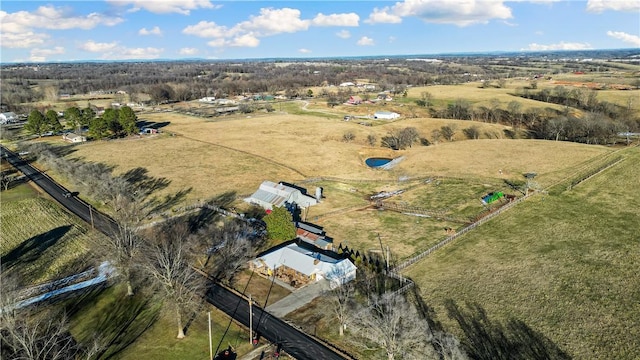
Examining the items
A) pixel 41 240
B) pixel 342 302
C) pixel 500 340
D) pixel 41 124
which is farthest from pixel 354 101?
pixel 500 340

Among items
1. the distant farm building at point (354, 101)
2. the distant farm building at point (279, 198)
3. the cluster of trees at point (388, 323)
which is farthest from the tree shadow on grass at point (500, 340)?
the distant farm building at point (354, 101)

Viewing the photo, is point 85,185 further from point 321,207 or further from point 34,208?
point 321,207

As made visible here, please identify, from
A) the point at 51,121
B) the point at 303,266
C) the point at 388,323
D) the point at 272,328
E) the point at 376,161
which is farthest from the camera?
the point at 51,121

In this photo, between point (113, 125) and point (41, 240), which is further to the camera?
point (113, 125)

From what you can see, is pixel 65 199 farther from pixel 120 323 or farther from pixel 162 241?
pixel 120 323

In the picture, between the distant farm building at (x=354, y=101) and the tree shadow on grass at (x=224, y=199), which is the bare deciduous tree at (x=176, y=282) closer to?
the tree shadow on grass at (x=224, y=199)

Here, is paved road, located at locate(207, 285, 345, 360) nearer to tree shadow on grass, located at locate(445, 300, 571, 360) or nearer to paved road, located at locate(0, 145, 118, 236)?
tree shadow on grass, located at locate(445, 300, 571, 360)

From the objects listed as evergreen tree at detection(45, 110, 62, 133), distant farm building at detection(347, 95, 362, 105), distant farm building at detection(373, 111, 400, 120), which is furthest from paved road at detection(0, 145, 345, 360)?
distant farm building at detection(347, 95, 362, 105)
